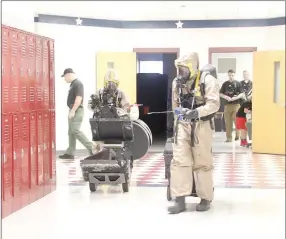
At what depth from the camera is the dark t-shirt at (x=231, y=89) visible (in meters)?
3.49

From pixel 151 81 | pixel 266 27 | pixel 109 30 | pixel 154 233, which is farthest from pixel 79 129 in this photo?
pixel 266 27

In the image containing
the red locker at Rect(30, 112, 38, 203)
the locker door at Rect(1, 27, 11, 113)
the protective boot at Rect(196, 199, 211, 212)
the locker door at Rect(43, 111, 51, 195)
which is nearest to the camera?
the locker door at Rect(1, 27, 11, 113)

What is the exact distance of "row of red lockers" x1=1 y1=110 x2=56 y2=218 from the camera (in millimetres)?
3742

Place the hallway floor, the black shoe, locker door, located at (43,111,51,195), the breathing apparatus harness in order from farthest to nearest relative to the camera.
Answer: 1. the black shoe
2. locker door, located at (43,111,51,195)
3. the breathing apparatus harness
4. the hallway floor

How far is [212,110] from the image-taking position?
375 cm

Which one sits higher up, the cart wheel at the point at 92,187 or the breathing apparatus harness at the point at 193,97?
the breathing apparatus harness at the point at 193,97

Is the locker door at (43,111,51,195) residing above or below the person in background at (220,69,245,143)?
below

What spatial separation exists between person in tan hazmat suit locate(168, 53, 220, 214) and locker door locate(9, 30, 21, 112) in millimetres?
1121

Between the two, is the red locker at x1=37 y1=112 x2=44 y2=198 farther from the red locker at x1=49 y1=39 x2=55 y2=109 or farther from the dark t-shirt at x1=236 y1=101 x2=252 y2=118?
the dark t-shirt at x1=236 y1=101 x2=252 y2=118

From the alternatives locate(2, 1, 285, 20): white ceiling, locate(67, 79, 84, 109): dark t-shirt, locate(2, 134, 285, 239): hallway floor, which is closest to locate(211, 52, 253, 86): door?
locate(2, 134, 285, 239): hallway floor

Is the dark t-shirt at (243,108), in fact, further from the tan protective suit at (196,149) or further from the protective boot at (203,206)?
the protective boot at (203,206)

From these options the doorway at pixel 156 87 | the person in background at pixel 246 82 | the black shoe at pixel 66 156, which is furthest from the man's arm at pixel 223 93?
the black shoe at pixel 66 156

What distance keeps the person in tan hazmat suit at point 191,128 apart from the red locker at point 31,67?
43.1 inches

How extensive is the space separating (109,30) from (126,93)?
136 centimetres
